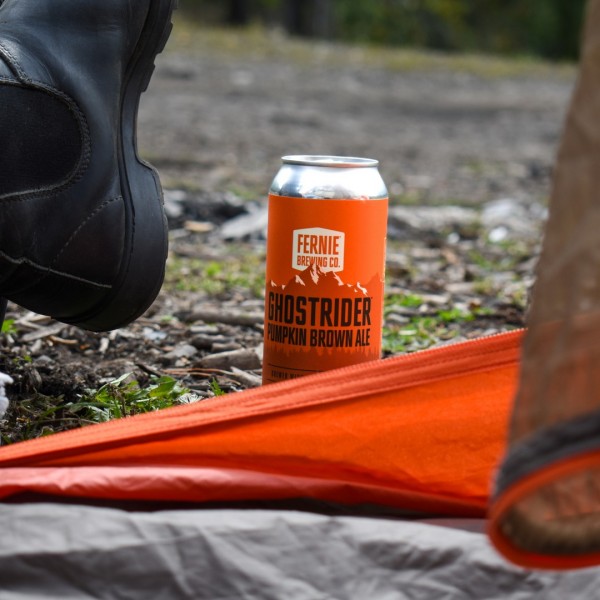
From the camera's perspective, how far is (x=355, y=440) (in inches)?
53.7

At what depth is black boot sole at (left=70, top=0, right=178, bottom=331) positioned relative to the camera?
1846 millimetres

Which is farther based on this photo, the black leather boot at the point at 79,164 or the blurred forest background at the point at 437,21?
the blurred forest background at the point at 437,21

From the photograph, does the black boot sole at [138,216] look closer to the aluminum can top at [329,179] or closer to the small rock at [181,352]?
the aluminum can top at [329,179]

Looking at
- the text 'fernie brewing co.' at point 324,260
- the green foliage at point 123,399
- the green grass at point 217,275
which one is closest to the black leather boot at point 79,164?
the green foliage at point 123,399

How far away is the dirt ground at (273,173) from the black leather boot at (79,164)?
26cm

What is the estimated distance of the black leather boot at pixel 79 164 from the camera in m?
1.71

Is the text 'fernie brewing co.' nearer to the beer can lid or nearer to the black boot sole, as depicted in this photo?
the beer can lid

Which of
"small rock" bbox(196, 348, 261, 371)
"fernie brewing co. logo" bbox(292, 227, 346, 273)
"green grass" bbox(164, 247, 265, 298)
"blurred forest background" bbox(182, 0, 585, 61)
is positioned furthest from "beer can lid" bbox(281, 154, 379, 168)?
"blurred forest background" bbox(182, 0, 585, 61)

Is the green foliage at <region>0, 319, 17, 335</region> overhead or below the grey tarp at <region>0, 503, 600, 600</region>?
below

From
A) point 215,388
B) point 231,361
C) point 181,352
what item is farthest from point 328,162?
point 181,352

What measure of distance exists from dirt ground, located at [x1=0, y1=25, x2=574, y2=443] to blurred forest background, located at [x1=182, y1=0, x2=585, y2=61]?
31.2 ft

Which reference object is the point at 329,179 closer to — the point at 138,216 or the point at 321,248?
the point at 321,248

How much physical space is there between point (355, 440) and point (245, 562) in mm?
225

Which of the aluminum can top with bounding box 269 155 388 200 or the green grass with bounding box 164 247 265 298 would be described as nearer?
the aluminum can top with bounding box 269 155 388 200
